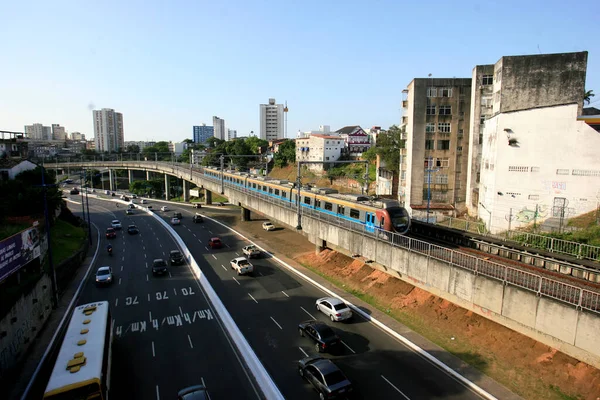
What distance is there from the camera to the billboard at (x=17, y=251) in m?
19.2

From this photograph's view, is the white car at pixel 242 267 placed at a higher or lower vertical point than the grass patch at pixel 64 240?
lower

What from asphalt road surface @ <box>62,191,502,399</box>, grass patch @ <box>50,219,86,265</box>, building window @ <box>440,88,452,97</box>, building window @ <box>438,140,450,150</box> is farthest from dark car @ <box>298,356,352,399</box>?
building window @ <box>440,88,452,97</box>

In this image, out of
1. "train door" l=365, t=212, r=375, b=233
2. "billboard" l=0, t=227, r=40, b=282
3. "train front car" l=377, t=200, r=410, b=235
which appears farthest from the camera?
"train door" l=365, t=212, r=375, b=233

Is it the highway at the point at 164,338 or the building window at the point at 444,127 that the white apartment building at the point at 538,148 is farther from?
the highway at the point at 164,338

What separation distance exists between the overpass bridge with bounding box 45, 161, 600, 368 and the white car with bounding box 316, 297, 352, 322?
4.15 meters

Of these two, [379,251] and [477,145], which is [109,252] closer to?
Answer: [379,251]

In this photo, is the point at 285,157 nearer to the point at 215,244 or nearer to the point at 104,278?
the point at 215,244

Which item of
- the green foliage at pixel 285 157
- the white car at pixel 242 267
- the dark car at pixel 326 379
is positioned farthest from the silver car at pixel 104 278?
the green foliage at pixel 285 157

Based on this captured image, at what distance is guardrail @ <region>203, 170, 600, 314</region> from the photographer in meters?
14.9

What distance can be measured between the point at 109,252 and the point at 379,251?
102ft

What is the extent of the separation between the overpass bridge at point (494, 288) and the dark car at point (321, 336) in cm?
654

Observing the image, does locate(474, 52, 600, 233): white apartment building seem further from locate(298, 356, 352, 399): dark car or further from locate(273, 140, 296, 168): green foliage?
locate(273, 140, 296, 168): green foliage

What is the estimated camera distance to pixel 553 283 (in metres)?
15.8

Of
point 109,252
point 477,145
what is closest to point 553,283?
point 477,145
